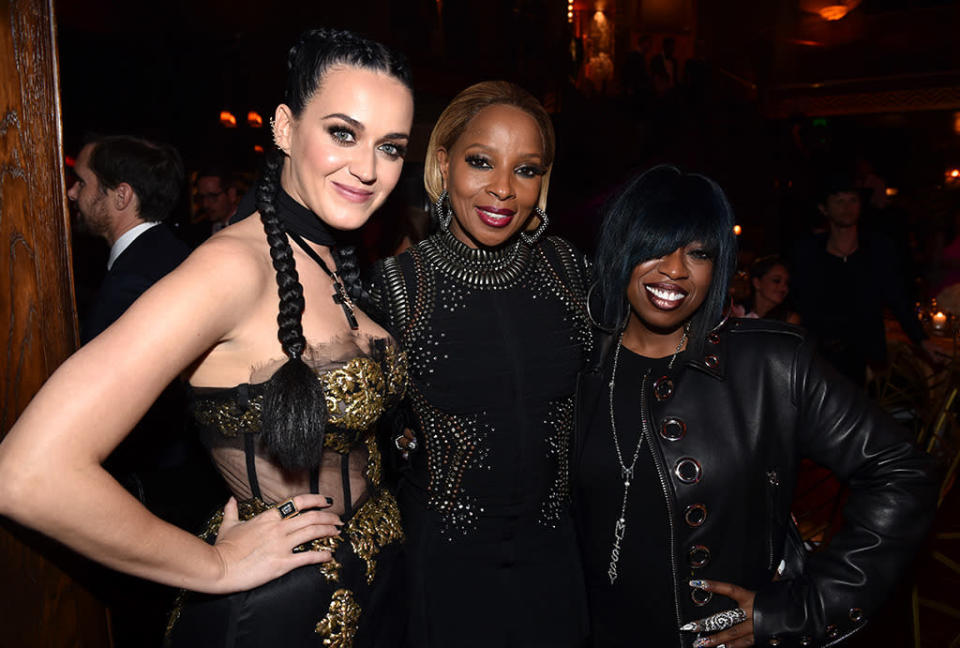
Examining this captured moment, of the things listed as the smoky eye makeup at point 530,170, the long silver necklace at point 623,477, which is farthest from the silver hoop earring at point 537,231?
the long silver necklace at point 623,477

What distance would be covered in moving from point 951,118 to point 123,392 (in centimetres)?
1641

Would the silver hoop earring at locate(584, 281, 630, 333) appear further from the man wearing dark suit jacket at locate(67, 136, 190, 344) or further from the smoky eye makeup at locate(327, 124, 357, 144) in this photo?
the man wearing dark suit jacket at locate(67, 136, 190, 344)

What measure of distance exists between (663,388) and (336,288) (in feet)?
2.81

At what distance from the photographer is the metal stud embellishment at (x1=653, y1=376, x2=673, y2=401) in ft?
Answer: 5.46

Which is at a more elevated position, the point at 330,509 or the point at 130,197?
the point at 130,197

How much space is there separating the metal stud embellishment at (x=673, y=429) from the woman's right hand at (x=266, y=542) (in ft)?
2.66

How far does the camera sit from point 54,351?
4.72 feet

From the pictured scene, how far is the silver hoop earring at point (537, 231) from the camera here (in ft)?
6.89

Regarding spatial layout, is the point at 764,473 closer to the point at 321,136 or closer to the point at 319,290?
the point at 319,290

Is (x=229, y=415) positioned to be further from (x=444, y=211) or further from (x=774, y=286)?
(x=774, y=286)

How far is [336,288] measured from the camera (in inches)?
64.9

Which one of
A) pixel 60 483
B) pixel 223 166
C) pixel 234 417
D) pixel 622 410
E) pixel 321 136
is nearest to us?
pixel 60 483

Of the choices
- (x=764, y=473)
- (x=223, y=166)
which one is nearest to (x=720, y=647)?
(x=764, y=473)

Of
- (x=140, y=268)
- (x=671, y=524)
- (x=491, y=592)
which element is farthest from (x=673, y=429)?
(x=140, y=268)
